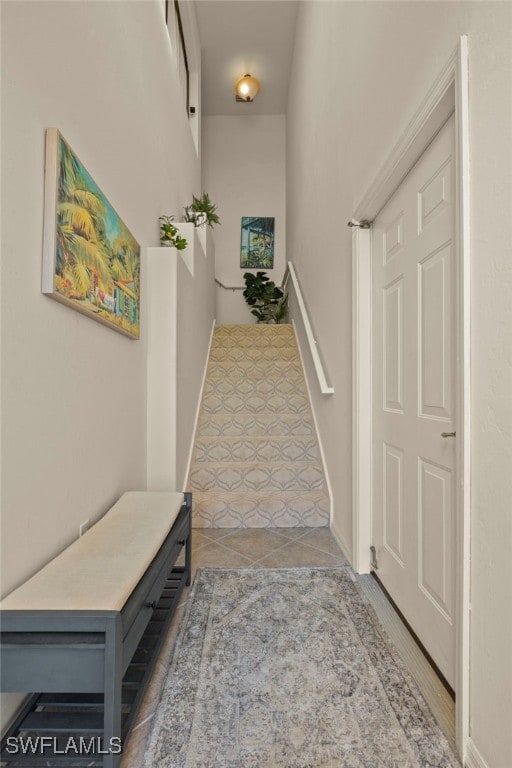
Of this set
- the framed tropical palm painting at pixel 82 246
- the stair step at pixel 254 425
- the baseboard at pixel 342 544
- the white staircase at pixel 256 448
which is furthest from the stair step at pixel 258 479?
the framed tropical palm painting at pixel 82 246

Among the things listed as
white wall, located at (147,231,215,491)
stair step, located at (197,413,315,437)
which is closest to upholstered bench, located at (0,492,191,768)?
white wall, located at (147,231,215,491)

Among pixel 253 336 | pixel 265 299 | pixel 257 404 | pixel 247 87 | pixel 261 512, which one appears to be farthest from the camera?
pixel 265 299

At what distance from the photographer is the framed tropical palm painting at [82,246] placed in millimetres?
1322

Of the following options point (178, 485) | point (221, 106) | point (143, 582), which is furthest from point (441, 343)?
point (221, 106)

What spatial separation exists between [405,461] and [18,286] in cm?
160

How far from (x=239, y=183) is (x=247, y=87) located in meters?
1.33

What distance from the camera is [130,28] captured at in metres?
2.34

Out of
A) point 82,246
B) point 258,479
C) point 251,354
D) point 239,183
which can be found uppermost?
point 239,183

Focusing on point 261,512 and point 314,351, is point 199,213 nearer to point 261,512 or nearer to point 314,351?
point 314,351

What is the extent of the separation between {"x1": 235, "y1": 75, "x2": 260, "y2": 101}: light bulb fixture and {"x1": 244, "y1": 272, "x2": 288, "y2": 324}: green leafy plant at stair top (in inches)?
97.0

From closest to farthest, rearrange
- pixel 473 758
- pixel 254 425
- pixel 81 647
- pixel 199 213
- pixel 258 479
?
pixel 81 647 < pixel 473 758 < pixel 258 479 < pixel 254 425 < pixel 199 213

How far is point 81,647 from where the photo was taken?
3.31 ft

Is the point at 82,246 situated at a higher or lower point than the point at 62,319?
higher

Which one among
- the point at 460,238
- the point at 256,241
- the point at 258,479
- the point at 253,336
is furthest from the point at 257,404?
the point at 256,241
